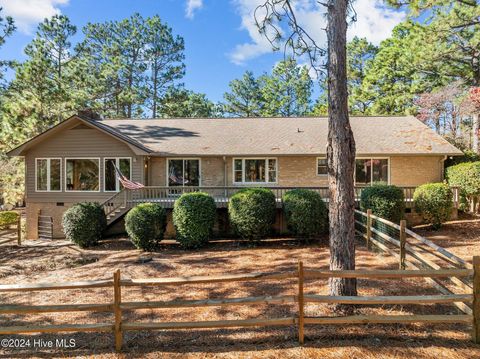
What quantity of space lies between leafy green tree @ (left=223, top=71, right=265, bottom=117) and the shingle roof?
813 inches

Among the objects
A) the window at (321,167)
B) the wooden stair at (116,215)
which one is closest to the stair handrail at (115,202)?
the wooden stair at (116,215)

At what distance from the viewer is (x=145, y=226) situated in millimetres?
10562

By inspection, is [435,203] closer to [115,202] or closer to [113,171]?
[115,202]

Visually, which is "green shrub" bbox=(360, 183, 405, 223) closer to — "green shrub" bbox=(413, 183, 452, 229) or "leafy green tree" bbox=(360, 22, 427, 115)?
"green shrub" bbox=(413, 183, 452, 229)

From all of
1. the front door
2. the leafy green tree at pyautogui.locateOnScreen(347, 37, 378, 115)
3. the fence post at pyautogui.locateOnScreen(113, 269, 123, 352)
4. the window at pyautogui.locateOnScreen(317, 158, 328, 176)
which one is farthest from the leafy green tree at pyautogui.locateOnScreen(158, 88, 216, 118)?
the fence post at pyautogui.locateOnScreen(113, 269, 123, 352)

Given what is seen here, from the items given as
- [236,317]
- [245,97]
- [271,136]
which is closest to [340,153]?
[236,317]

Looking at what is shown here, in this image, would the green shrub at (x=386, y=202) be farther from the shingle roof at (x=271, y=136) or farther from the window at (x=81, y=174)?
the window at (x=81, y=174)

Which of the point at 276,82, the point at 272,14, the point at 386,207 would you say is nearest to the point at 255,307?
the point at 272,14

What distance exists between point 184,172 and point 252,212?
666cm

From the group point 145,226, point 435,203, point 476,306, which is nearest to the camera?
point 476,306

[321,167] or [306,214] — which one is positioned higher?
[321,167]

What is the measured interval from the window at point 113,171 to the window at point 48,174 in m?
2.55

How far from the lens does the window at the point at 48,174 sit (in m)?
14.9

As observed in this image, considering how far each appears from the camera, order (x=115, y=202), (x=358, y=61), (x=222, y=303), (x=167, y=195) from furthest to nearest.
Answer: (x=358, y=61), (x=167, y=195), (x=115, y=202), (x=222, y=303)
